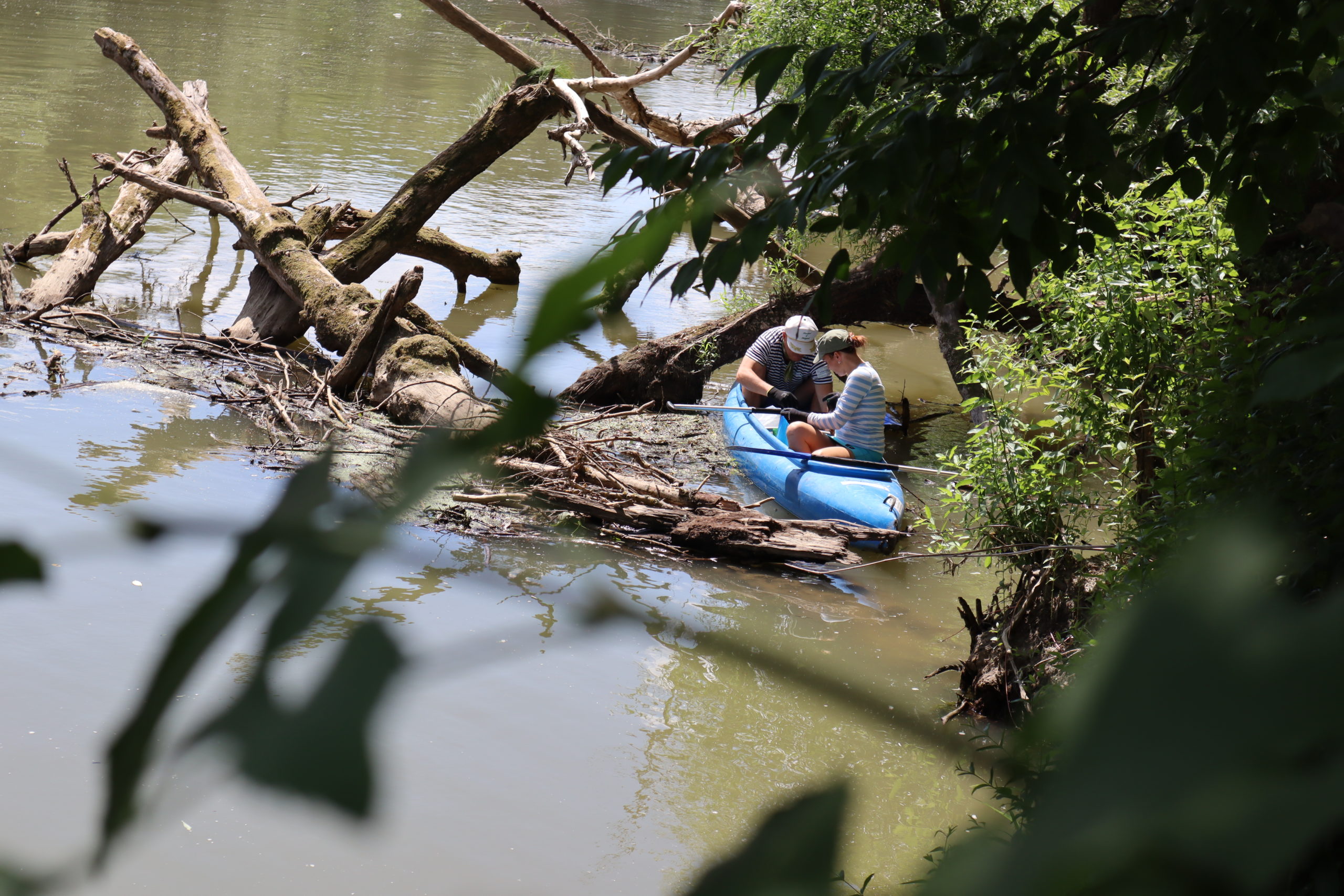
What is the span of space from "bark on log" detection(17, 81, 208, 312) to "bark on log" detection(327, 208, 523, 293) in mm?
2019

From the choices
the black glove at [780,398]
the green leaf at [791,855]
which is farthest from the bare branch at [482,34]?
the green leaf at [791,855]

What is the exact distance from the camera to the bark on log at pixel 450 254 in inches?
488

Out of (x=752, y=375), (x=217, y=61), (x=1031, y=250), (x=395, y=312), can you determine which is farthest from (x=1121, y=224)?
(x=217, y=61)

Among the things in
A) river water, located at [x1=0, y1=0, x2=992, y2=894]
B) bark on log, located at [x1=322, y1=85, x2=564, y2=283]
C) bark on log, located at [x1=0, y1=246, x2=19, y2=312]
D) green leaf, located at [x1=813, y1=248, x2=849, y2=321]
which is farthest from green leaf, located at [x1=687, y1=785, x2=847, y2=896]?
bark on log, located at [x1=0, y1=246, x2=19, y2=312]

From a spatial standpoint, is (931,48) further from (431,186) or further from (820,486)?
(431,186)

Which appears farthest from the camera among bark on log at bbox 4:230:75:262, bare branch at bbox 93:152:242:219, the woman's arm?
bark on log at bbox 4:230:75:262

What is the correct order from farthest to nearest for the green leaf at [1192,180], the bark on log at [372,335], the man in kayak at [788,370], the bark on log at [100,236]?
the bark on log at [100,236]
the man in kayak at [788,370]
the bark on log at [372,335]
the green leaf at [1192,180]

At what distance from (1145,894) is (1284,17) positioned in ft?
8.96

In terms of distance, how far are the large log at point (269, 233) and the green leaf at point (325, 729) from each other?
25.4ft

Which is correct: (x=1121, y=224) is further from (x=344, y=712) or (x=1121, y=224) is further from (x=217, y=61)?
(x=217, y=61)

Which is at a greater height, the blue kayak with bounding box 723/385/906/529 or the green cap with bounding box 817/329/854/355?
the green cap with bounding box 817/329/854/355

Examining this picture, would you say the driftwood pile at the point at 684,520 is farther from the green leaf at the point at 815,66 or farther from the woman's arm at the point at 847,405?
the green leaf at the point at 815,66

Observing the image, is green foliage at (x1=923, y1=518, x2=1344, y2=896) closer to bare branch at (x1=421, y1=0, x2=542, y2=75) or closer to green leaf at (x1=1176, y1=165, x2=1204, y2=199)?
green leaf at (x1=1176, y1=165, x2=1204, y2=199)

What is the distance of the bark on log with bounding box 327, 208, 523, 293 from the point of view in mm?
12383
